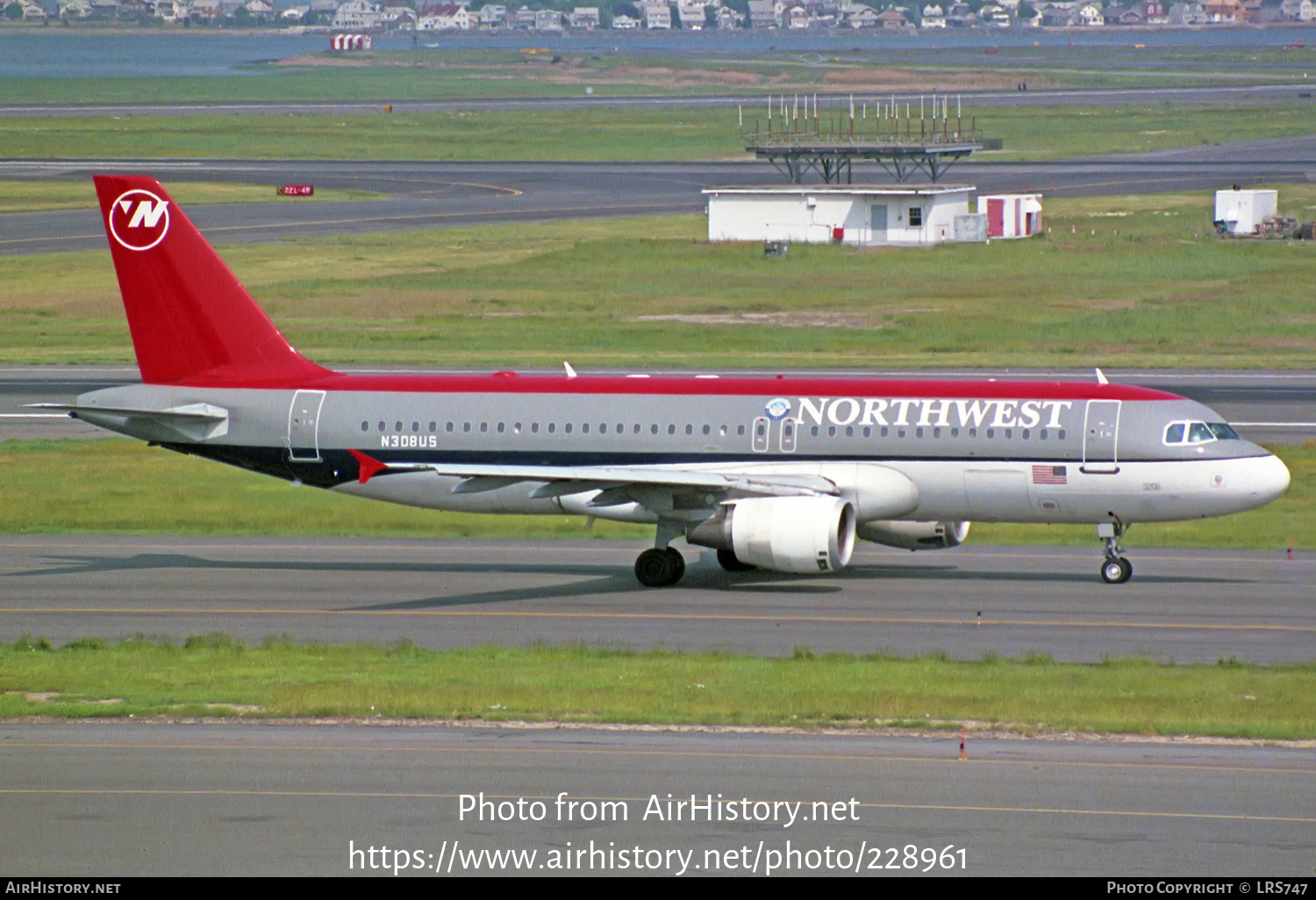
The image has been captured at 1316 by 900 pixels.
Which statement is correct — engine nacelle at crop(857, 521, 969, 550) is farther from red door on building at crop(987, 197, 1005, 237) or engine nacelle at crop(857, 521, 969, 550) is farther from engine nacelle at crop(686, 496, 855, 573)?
red door on building at crop(987, 197, 1005, 237)

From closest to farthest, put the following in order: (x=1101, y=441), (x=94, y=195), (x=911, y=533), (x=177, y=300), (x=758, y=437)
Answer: (x=1101, y=441) → (x=758, y=437) → (x=911, y=533) → (x=177, y=300) → (x=94, y=195)

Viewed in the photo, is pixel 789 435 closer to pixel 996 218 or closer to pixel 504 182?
pixel 996 218

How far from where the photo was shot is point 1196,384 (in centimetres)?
7044

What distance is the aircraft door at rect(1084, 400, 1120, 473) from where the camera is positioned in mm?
38312

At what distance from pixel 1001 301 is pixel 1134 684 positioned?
68.6 meters

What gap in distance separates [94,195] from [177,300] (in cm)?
10955

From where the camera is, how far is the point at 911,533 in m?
40.4

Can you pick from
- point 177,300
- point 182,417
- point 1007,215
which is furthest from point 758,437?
point 1007,215

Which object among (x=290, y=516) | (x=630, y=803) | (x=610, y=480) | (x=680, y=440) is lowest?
(x=290, y=516)

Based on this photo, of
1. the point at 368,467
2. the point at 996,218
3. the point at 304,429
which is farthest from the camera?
the point at 996,218

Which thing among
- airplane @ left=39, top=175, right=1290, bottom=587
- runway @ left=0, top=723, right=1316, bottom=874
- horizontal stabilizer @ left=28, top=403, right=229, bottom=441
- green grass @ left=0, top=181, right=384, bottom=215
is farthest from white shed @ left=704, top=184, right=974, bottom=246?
runway @ left=0, top=723, right=1316, bottom=874

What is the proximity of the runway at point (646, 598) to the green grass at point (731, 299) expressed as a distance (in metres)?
32.7

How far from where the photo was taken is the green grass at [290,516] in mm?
45938
